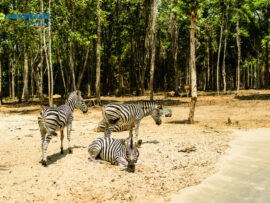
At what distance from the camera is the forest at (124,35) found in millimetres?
28906

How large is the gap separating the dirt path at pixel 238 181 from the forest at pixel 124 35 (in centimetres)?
851

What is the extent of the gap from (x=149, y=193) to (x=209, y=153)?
5.21 m

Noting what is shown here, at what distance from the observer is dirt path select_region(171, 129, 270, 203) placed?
8.10 meters

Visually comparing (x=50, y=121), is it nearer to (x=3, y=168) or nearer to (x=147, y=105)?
(x=3, y=168)

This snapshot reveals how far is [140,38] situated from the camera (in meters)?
47.2

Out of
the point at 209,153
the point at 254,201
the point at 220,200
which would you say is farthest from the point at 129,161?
the point at 209,153

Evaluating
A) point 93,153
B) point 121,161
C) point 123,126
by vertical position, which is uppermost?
point 123,126

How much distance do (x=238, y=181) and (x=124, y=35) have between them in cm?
3910

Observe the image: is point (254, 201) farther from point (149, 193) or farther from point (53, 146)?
point (53, 146)

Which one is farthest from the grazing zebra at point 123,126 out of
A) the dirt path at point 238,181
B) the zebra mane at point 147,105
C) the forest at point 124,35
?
→ the forest at point 124,35

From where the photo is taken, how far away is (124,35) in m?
46.0

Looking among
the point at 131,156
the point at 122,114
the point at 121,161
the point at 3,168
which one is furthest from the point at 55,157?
the point at 131,156

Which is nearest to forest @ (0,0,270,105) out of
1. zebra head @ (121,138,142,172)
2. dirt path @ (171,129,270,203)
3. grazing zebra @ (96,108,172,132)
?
grazing zebra @ (96,108,172,132)

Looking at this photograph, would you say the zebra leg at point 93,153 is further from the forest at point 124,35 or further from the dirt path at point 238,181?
the forest at point 124,35
